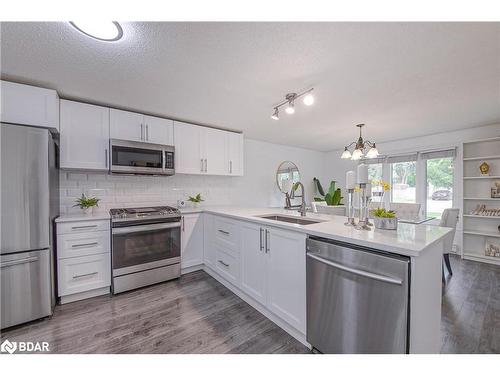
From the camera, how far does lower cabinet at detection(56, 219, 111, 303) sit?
210cm

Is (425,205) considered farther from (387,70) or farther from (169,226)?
(169,226)

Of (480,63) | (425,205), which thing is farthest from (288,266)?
(425,205)

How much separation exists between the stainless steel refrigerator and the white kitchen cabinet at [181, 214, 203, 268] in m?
1.32

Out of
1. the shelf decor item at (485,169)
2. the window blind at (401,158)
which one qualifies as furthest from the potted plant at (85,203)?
the shelf decor item at (485,169)

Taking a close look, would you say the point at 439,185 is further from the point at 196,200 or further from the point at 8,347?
the point at 8,347

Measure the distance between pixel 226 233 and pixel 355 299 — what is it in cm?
156

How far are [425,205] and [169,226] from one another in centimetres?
474

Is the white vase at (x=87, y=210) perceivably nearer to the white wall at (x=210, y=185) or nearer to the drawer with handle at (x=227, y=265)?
the white wall at (x=210, y=185)

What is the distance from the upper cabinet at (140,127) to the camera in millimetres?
2545

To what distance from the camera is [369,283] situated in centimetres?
118

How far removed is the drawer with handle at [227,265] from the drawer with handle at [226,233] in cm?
10
